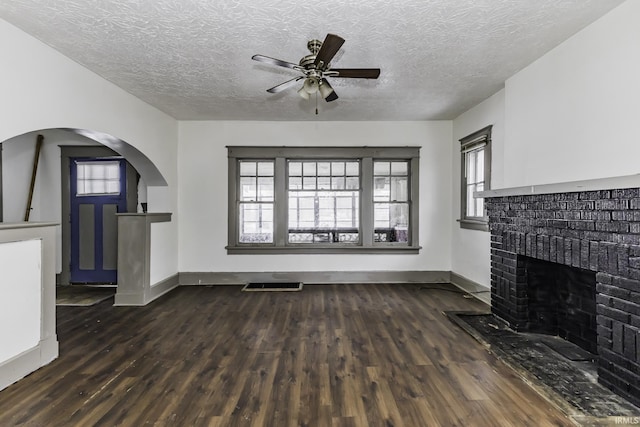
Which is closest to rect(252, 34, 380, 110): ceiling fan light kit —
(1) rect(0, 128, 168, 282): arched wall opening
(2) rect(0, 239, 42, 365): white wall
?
(2) rect(0, 239, 42, 365): white wall

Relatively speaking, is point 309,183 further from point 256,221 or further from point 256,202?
point 256,221

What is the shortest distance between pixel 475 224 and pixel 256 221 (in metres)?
3.43

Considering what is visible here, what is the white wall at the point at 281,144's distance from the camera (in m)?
5.64

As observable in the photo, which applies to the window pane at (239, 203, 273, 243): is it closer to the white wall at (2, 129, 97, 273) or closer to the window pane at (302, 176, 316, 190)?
the window pane at (302, 176, 316, 190)

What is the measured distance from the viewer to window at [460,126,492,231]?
14.8ft

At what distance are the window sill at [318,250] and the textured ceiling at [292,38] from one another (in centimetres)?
247

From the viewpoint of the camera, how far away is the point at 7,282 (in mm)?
2500

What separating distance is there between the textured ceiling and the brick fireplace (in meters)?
1.33

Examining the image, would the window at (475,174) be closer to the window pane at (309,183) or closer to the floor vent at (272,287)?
the window pane at (309,183)

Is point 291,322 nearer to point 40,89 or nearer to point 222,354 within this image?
point 222,354

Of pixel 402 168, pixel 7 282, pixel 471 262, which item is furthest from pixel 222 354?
pixel 402 168

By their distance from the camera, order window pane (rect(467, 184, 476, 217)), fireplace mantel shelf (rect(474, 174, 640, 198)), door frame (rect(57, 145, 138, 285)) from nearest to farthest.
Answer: fireplace mantel shelf (rect(474, 174, 640, 198)), window pane (rect(467, 184, 476, 217)), door frame (rect(57, 145, 138, 285))

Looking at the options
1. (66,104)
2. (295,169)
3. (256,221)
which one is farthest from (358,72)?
(256,221)

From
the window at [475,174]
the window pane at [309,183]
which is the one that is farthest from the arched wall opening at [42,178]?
the window at [475,174]
